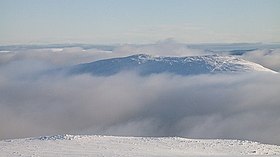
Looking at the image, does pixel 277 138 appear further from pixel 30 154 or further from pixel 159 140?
pixel 30 154

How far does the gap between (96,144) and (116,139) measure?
4984mm

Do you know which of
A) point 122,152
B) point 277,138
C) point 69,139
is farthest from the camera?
point 277,138

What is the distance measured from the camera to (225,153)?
151 ft

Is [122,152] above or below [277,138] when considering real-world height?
above

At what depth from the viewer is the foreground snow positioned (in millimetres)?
42938

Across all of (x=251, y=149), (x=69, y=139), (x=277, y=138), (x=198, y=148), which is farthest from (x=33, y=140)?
(x=277, y=138)

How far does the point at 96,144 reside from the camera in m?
49.4

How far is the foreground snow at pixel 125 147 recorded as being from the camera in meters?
42.9

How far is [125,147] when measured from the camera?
4784 cm

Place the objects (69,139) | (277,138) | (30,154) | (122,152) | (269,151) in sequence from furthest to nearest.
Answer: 1. (277,138)
2. (69,139)
3. (269,151)
4. (122,152)
5. (30,154)

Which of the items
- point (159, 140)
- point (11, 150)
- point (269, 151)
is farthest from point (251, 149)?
point (11, 150)

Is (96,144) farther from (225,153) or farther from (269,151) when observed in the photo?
(269,151)

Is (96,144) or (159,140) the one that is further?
(159,140)

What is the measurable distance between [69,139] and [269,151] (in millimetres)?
19559
